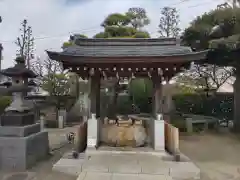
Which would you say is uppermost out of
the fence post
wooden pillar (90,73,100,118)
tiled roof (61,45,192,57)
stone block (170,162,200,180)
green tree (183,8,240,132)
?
green tree (183,8,240,132)

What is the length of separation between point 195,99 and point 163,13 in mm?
8969

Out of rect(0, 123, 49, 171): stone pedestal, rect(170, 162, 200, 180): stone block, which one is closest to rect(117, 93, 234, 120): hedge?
rect(170, 162, 200, 180): stone block

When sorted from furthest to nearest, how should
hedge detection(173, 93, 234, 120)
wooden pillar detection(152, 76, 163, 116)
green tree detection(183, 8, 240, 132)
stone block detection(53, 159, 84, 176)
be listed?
hedge detection(173, 93, 234, 120)
green tree detection(183, 8, 240, 132)
wooden pillar detection(152, 76, 163, 116)
stone block detection(53, 159, 84, 176)

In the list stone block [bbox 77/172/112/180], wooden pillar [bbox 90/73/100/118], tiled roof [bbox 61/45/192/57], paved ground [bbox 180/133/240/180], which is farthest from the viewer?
wooden pillar [bbox 90/73/100/118]

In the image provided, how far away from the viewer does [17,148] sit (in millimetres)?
6336

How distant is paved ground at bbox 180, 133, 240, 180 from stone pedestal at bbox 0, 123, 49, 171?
438 centimetres

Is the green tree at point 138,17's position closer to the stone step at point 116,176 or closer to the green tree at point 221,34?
the green tree at point 221,34

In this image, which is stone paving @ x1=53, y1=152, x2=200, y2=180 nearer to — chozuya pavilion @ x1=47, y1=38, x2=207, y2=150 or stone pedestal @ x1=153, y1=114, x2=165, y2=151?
stone pedestal @ x1=153, y1=114, x2=165, y2=151

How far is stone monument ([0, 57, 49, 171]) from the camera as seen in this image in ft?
20.8

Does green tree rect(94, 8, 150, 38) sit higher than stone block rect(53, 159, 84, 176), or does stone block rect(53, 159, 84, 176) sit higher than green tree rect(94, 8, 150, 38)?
green tree rect(94, 8, 150, 38)

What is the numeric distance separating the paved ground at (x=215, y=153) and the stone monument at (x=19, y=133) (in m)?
4.41

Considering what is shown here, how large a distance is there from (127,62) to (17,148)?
11.7 ft

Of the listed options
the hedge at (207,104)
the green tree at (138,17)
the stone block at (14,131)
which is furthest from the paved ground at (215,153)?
the green tree at (138,17)

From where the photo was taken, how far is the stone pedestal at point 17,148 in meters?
6.32
